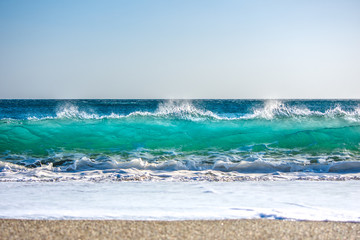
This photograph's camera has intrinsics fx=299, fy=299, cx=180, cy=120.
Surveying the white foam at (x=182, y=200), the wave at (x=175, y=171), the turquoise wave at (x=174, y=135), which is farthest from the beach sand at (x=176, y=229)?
the turquoise wave at (x=174, y=135)

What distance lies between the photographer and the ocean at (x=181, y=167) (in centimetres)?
280

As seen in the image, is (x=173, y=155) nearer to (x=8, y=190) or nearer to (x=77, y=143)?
(x=77, y=143)

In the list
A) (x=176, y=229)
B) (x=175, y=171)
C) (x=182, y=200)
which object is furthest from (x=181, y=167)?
(x=176, y=229)

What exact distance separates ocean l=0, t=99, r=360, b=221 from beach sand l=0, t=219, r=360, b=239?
0.43 feet

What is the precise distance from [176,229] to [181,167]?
3.05 metres

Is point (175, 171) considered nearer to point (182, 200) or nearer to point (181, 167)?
point (181, 167)

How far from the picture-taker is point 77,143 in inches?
308

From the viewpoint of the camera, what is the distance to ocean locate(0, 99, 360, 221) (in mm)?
Result: 2797

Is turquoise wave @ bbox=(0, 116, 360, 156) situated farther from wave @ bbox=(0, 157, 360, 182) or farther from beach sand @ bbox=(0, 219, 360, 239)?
beach sand @ bbox=(0, 219, 360, 239)

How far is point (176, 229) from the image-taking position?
7.58 feet

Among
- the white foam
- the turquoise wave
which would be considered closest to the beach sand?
the white foam

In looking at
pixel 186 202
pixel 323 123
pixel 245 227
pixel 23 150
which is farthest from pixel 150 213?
pixel 323 123

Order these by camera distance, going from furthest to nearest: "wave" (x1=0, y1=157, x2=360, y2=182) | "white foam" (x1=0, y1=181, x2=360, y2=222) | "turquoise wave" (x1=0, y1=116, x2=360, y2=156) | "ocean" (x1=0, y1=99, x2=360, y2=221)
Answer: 1. "turquoise wave" (x1=0, y1=116, x2=360, y2=156)
2. "wave" (x1=0, y1=157, x2=360, y2=182)
3. "ocean" (x1=0, y1=99, x2=360, y2=221)
4. "white foam" (x1=0, y1=181, x2=360, y2=222)

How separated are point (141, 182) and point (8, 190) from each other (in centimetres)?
158
